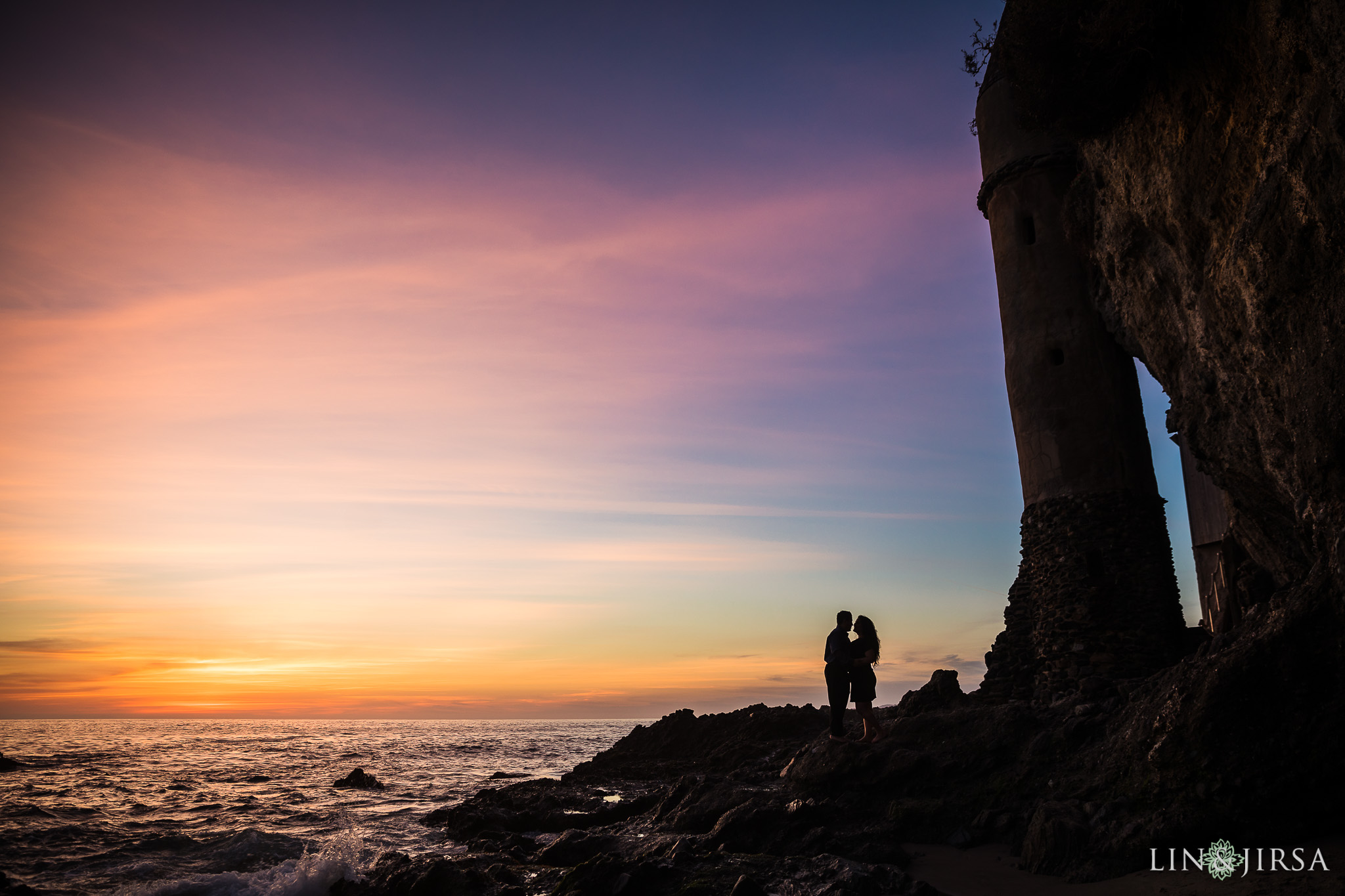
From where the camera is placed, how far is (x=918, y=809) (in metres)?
9.40

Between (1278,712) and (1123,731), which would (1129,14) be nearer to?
(1278,712)

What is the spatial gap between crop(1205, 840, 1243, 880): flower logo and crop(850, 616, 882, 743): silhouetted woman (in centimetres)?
479

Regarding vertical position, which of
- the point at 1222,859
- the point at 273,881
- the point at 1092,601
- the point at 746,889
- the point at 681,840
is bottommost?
the point at 273,881

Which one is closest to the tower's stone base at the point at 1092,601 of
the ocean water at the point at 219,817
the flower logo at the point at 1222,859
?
the flower logo at the point at 1222,859

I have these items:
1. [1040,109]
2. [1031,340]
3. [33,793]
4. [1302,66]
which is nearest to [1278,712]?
[1302,66]

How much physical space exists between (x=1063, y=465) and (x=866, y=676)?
7.66 metres

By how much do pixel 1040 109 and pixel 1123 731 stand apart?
8330 millimetres

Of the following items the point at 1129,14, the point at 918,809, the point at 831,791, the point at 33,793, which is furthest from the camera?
the point at 33,793

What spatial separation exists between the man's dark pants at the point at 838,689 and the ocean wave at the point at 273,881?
746 centimetres

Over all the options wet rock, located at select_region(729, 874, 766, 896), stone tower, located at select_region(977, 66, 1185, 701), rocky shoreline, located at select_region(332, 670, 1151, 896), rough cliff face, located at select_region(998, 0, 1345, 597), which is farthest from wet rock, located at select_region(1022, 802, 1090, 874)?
stone tower, located at select_region(977, 66, 1185, 701)

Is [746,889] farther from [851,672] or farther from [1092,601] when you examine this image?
[1092,601]

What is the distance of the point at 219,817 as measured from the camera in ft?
63.4

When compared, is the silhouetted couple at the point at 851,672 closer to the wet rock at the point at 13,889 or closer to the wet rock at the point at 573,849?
the wet rock at the point at 573,849

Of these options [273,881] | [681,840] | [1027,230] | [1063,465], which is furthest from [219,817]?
[1027,230]
